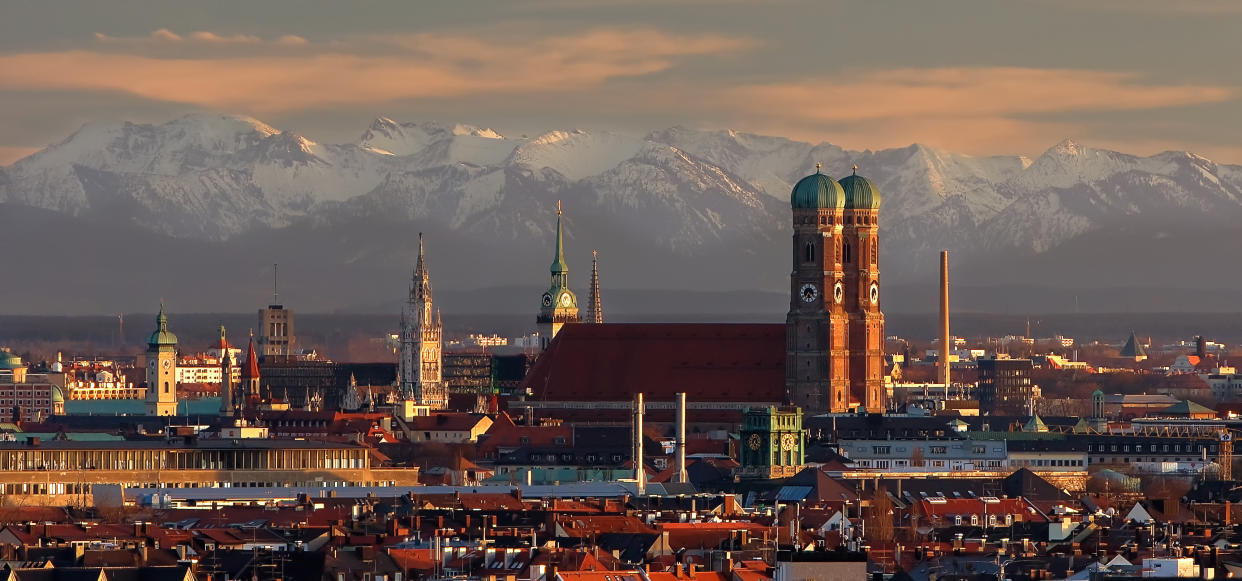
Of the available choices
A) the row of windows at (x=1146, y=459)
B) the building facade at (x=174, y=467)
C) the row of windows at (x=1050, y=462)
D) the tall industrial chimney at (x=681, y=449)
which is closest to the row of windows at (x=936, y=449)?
the row of windows at (x=1050, y=462)

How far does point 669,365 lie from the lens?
194375mm

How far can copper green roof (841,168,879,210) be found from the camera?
190 m

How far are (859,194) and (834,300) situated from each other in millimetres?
5417

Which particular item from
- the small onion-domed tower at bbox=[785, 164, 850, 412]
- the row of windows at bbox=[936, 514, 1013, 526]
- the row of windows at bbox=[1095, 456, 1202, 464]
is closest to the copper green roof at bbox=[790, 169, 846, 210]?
the small onion-domed tower at bbox=[785, 164, 850, 412]

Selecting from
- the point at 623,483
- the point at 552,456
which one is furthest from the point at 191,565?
the point at 552,456

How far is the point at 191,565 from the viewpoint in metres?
78.7

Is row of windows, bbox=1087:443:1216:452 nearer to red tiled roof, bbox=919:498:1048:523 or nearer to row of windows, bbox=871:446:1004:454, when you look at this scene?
row of windows, bbox=871:446:1004:454

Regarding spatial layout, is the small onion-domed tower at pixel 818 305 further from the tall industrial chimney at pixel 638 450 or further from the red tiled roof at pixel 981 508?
the red tiled roof at pixel 981 508

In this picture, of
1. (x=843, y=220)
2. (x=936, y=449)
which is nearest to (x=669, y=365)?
→ (x=843, y=220)

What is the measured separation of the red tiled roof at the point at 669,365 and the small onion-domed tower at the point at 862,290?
144 inches

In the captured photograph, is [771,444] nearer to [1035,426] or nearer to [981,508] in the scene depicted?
[981,508]

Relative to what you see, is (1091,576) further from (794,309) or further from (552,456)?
(794,309)

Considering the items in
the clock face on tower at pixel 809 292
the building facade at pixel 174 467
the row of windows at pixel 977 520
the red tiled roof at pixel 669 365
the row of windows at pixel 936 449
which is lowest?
the row of windows at pixel 977 520

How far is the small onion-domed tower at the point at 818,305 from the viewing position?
616 ft
